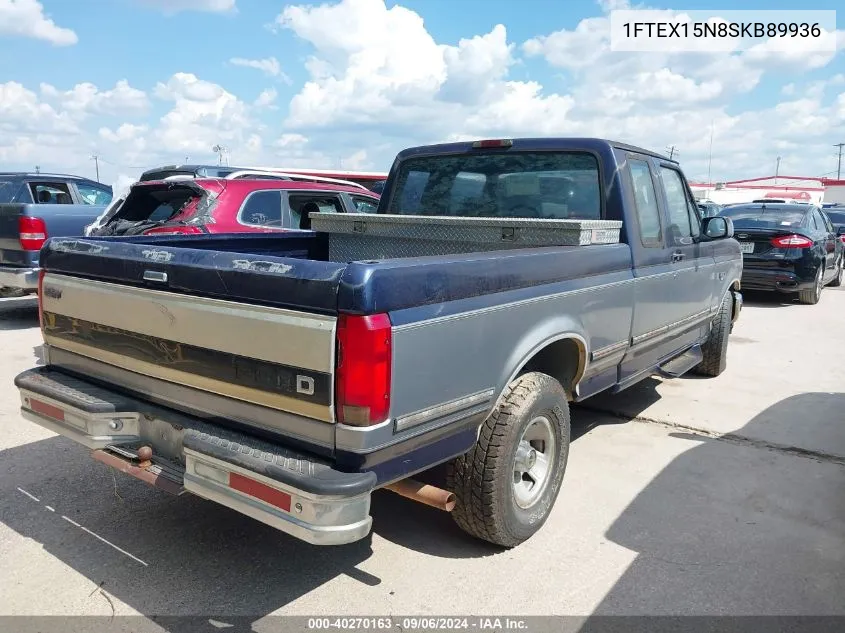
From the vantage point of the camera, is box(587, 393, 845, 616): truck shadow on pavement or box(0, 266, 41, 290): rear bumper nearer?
box(587, 393, 845, 616): truck shadow on pavement

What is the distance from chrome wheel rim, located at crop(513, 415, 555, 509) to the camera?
3.36m

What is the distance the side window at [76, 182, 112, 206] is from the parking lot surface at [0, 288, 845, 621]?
6.65m

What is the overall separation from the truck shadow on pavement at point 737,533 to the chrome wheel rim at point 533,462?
47cm

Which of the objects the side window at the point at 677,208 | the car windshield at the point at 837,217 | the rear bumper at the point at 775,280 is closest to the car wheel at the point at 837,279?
the rear bumper at the point at 775,280

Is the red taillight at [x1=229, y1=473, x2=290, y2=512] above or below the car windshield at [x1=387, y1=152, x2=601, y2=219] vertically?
below

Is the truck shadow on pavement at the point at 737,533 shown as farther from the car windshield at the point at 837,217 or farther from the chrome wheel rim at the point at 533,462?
the car windshield at the point at 837,217

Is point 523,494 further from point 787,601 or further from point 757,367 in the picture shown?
point 757,367

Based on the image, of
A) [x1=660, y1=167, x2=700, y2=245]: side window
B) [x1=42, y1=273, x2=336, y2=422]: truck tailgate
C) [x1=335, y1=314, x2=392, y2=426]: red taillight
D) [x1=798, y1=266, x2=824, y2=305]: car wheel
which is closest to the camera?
[x1=335, y1=314, x2=392, y2=426]: red taillight

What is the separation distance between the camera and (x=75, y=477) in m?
4.10

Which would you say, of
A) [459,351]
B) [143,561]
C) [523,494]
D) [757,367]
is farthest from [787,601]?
[757,367]

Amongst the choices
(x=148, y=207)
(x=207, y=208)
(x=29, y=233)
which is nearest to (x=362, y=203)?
(x=207, y=208)

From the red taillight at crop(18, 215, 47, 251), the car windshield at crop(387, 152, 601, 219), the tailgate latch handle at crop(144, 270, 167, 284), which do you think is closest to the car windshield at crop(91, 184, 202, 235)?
the red taillight at crop(18, 215, 47, 251)

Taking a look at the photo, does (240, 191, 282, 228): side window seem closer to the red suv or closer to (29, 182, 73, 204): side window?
the red suv

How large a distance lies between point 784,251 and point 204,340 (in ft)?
34.8
